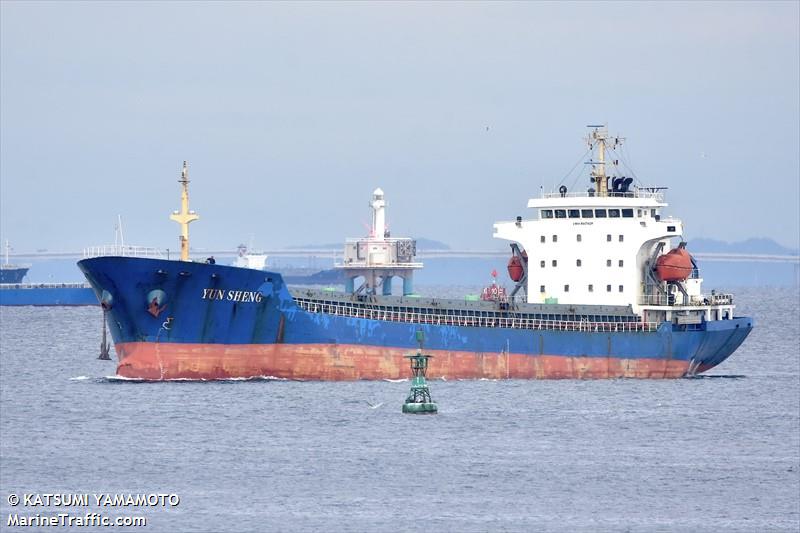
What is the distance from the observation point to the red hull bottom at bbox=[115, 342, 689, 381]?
54.3 meters

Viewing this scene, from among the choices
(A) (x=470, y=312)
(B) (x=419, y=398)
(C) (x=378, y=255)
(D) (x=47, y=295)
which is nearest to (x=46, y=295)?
(D) (x=47, y=295)

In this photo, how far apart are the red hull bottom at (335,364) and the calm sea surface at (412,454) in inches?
21.9

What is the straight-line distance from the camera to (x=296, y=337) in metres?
55.0

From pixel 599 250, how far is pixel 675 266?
2.88m

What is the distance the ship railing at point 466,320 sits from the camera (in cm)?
5612

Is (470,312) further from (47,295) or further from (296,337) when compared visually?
(47,295)

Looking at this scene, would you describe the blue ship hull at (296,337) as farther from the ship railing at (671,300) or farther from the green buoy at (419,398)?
the green buoy at (419,398)

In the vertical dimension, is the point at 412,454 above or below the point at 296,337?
below

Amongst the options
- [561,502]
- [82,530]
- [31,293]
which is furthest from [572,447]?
[31,293]

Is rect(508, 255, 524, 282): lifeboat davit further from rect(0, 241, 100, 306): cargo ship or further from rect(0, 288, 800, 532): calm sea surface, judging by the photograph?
rect(0, 241, 100, 306): cargo ship

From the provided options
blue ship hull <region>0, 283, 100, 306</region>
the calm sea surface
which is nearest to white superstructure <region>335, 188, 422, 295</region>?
the calm sea surface

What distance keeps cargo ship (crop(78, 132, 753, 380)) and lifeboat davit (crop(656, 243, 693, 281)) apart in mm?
53

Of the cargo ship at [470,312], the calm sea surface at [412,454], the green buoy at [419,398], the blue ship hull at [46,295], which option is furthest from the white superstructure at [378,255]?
the blue ship hull at [46,295]

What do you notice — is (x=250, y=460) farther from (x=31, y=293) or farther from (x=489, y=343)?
(x=31, y=293)
